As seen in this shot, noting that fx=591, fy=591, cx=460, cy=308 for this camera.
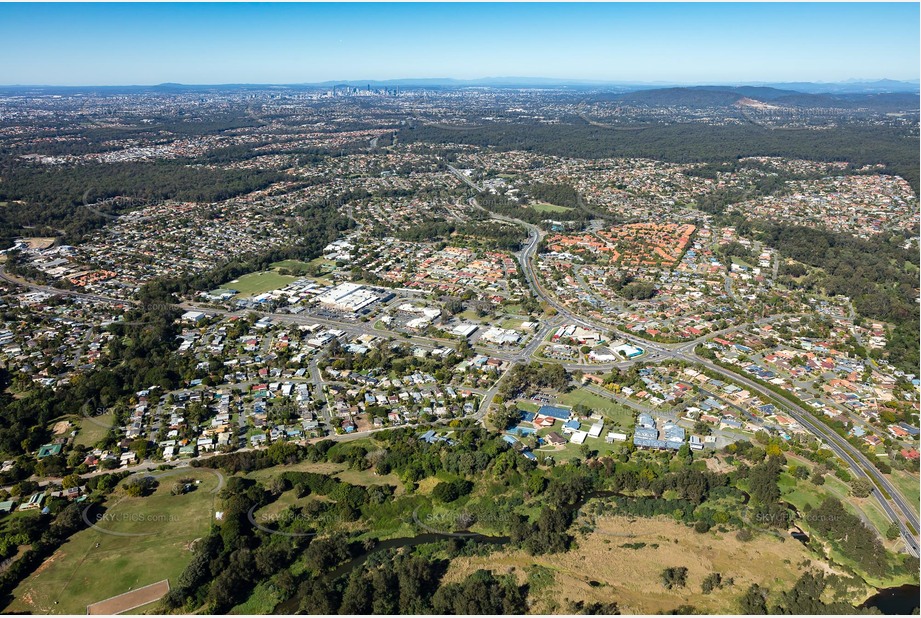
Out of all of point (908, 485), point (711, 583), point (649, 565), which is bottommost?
point (649, 565)

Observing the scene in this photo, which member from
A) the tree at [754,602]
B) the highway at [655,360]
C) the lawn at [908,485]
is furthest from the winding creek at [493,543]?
the lawn at [908,485]

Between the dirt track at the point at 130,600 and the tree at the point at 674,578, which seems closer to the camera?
the dirt track at the point at 130,600

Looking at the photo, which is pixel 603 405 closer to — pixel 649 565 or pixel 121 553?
pixel 649 565

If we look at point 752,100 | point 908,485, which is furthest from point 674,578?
point 752,100

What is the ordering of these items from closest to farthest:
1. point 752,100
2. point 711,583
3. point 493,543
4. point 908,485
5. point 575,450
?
1. point 711,583
2. point 493,543
3. point 908,485
4. point 575,450
5. point 752,100

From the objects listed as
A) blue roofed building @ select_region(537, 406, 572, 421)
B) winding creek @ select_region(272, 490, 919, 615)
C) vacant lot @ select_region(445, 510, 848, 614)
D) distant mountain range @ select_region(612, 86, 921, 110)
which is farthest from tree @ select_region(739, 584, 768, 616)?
distant mountain range @ select_region(612, 86, 921, 110)

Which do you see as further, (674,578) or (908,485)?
(908,485)

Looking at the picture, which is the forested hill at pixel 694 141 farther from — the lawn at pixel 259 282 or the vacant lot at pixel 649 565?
the vacant lot at pixel 649 565
